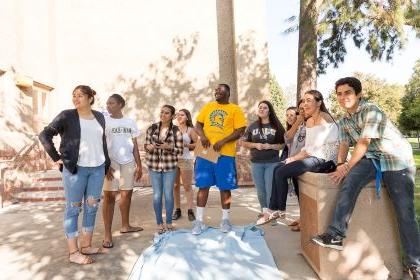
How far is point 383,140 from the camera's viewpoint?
3.25 meters

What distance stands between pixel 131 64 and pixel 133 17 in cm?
171

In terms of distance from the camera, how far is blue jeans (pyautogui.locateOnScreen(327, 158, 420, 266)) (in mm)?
3152

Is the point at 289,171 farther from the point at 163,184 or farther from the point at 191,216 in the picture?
the point at 191,216

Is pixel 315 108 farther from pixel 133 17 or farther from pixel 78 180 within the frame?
pixel 133 17

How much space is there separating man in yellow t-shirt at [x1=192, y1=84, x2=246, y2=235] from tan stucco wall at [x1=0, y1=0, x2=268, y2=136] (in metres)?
7.87

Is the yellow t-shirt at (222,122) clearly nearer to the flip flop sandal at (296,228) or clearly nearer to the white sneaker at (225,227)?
the white sneaker at (225,227)

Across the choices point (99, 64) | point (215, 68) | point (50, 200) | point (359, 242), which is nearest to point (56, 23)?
point (99, 64)

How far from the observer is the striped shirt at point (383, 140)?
3.20 m

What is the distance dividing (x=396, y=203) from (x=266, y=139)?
2326 mm

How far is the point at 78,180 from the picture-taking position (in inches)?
156

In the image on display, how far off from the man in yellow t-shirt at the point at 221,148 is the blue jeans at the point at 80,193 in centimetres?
133

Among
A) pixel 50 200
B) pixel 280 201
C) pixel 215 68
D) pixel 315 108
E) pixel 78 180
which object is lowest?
pixel 50 200

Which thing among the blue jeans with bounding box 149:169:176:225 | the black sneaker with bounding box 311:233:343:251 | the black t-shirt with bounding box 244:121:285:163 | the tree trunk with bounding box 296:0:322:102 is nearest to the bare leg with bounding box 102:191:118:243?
the blue jeans with bounding box 149:169:176:225

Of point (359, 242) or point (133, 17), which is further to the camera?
point (133, 17)
